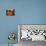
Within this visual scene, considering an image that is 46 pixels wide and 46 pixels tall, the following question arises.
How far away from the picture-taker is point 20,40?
2.77 m

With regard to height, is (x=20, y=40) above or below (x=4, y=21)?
below

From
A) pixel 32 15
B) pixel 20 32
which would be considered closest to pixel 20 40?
pixel 20 32

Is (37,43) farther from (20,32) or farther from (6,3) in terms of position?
(6,3)

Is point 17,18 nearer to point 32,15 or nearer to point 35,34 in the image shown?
point 32,15

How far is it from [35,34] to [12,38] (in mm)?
467

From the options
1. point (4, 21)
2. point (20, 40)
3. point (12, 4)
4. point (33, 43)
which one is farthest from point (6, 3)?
point (33, 43)

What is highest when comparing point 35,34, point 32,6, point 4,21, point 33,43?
point 32,6

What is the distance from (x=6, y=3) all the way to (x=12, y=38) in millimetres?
726

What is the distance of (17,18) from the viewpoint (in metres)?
2.86

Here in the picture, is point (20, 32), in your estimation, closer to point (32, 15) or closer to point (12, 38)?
point (12, 38)

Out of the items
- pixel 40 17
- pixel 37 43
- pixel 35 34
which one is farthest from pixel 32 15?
pixel 37 43

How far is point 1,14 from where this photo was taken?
2840mm

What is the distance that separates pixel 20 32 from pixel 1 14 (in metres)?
0.54

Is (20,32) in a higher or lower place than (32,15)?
lower
